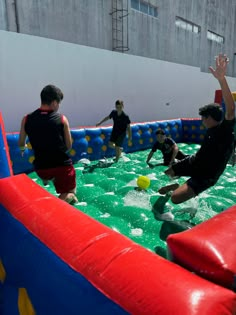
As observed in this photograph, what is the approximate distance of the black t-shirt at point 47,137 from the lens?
2357mm

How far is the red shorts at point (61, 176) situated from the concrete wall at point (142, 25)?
20.0 ft

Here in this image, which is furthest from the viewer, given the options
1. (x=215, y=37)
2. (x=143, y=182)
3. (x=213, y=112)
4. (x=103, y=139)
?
(x=215, y=37)

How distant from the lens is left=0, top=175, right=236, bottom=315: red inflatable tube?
2.66 ft

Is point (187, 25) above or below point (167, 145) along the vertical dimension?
above

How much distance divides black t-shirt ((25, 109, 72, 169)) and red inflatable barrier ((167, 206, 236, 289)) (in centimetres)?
161

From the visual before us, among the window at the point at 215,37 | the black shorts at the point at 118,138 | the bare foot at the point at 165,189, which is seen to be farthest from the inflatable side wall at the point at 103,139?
the window at the point at 215,37

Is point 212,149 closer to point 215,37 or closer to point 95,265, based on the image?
point 95,265

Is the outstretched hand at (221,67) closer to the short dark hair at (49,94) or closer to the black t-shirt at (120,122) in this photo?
the short dark hair at (49,94)

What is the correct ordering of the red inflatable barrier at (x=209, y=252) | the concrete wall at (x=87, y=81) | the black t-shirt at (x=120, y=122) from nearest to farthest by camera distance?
the red inflatable barrier at (x=209, y=252)
the black t-shirt at (x=120, y=122)
the concrete wall at (x=87, y=81)

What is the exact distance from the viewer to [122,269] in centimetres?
96

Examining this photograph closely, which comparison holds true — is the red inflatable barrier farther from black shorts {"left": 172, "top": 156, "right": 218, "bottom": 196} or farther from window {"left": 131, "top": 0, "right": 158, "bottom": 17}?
window {"left": 131, "top": 0, "right": 158, "bottom": 17}

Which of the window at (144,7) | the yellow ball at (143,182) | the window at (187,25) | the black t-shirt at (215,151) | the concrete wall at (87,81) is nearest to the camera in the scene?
the black t-shirt at (215,151)

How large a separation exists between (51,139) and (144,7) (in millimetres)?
10432

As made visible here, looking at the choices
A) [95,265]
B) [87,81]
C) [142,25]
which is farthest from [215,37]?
[95,265]
